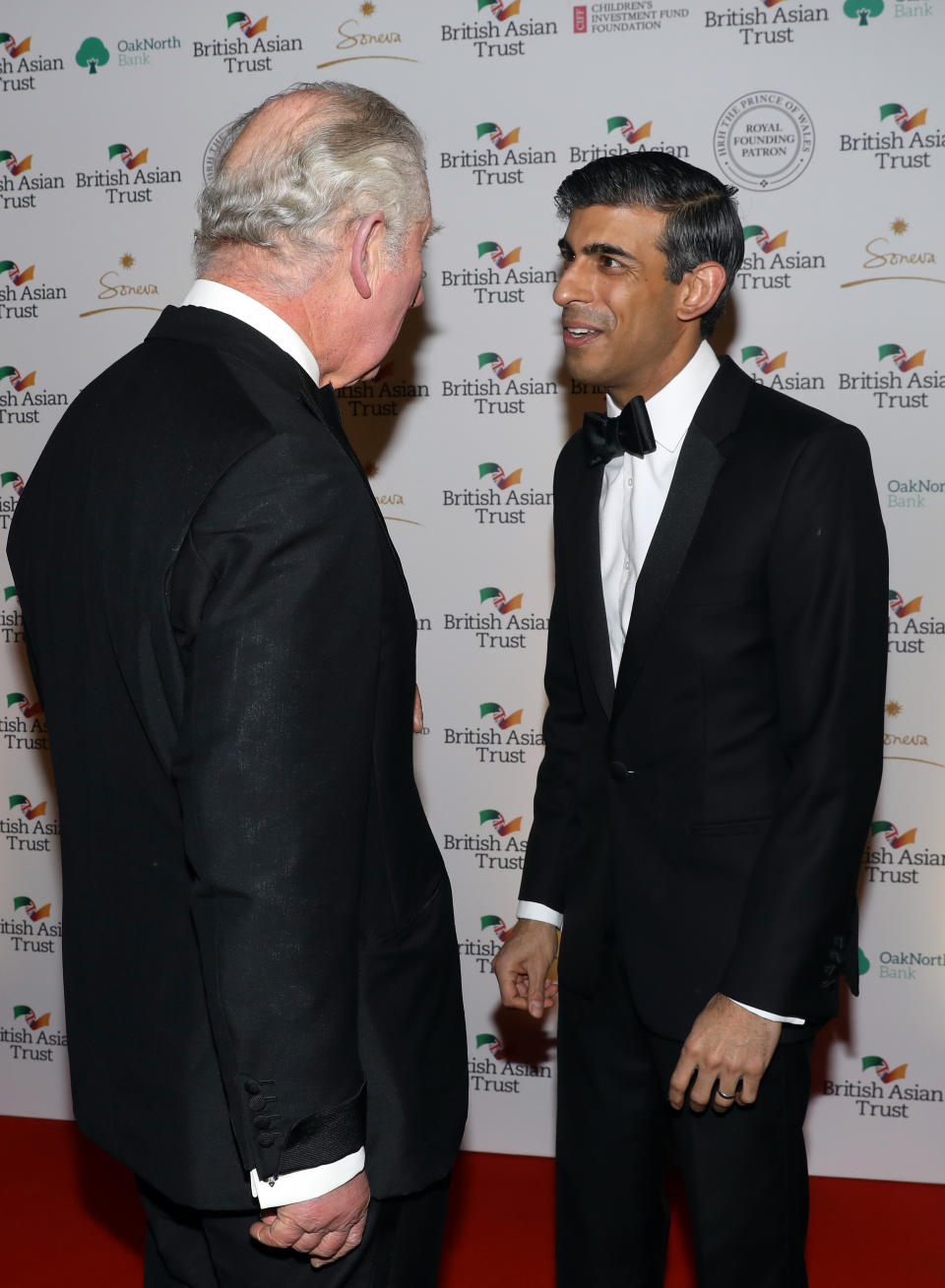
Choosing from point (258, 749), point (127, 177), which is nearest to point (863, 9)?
point (127, 177)

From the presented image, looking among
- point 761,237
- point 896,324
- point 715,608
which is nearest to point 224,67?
point 761,237

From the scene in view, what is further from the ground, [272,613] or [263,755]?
[272,613]

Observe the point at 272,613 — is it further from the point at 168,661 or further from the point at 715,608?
the point at 715,608

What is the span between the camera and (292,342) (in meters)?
1.36

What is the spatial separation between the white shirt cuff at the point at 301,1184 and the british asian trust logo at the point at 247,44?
2.48 meters

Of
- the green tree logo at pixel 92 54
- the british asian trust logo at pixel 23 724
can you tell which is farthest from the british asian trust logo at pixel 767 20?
the british asian trust logo at pixel 23 724

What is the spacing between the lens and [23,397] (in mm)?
3049

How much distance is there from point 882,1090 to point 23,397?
274 centimetres

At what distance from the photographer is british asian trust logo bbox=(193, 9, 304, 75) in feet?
9.17

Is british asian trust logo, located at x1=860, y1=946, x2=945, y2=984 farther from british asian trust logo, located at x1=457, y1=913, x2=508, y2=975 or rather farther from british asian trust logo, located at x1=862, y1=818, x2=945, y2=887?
british asian trust logo, located at x1=457, y1=913, x2=508, y2=975

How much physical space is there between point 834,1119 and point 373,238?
243 centimetres

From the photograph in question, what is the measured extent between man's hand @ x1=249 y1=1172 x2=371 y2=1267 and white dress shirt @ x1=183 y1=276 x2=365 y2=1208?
0.05 feet

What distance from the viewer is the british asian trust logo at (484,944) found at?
9.88 ft

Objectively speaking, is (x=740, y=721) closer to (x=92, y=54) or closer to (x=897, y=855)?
(x=897, y=855)
